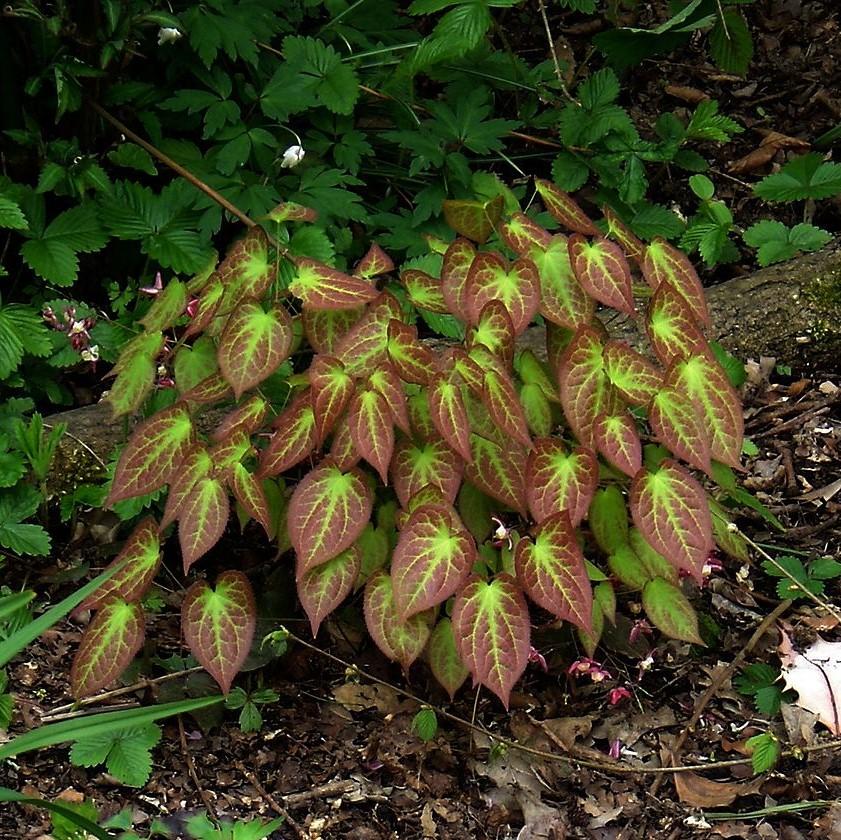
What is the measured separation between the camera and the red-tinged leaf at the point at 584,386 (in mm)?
2107

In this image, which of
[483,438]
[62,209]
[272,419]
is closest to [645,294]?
[483,438]

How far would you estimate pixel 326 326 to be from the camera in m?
2.26

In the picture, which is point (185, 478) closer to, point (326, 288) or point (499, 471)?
point (326, 288)

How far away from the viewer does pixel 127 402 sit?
7.47ft

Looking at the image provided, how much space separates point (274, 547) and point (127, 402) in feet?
1.84

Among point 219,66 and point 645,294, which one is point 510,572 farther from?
point 219,66

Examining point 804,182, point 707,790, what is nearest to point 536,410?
point 707,790

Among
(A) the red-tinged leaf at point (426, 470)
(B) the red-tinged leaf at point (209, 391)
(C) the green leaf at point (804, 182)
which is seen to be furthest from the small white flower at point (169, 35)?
(C) the green leaf at point (804, 182)

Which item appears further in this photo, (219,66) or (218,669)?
(219,66)

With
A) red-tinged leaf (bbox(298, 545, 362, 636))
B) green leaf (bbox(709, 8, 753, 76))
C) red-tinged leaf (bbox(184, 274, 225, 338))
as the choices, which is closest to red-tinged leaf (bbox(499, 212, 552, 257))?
red-tinged leaf (bbox(184, 274, 225, 338))

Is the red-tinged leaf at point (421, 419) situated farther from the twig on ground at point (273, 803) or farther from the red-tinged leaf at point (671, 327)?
the twig on ground at point (273, 803)

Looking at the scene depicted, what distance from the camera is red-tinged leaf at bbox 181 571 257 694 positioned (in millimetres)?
2119

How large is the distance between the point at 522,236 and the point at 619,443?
1.50 feet

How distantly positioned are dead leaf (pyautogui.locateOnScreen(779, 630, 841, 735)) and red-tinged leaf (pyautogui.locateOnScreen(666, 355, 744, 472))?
1.69 feet
